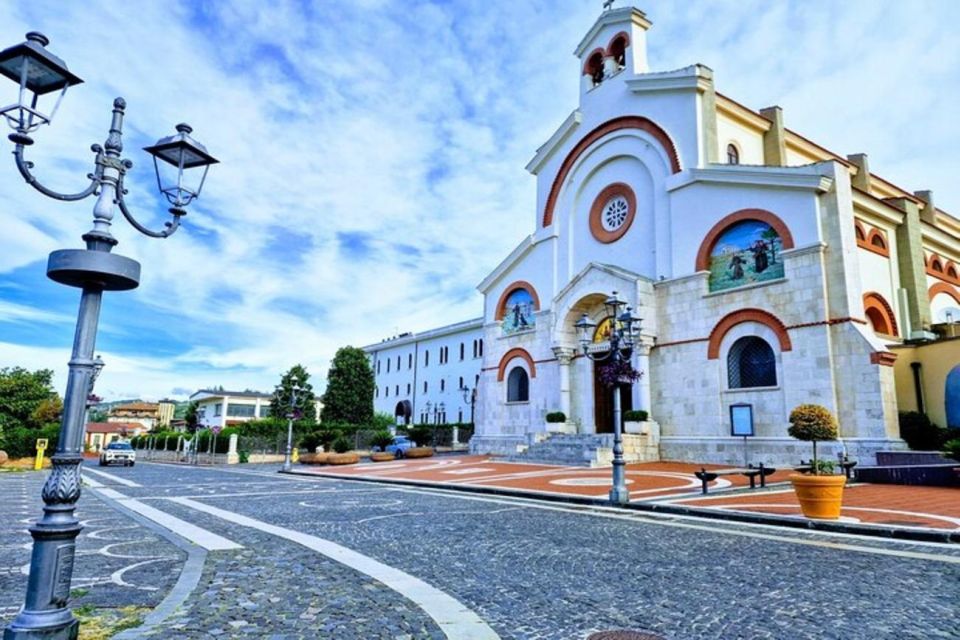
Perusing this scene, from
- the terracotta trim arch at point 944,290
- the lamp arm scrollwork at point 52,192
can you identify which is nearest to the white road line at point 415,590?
the lamp arm scrollwork at point 52,192

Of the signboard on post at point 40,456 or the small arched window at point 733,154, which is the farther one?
the signboard on post at point 40,456

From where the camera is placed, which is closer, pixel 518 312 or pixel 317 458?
pixel 317 458

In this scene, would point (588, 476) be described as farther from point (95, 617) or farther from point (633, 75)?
point (633, 75)

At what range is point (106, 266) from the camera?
4168 mm

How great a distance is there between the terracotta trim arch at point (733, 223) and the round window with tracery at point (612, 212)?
4688 millimetres

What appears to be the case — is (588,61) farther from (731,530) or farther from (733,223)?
(731,530)

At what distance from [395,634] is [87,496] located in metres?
15.3

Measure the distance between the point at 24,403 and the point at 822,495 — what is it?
56.0 metres

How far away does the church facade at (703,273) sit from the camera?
19.5 m

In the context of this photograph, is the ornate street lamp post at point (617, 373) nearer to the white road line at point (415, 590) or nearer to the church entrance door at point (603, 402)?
the white road line at point (415, 590)

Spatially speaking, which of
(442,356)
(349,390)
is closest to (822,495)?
(349,390)

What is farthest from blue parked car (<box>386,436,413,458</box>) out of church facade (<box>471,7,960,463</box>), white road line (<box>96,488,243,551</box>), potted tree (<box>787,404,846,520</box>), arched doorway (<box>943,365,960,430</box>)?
potted tree (<box>787,404,846,520</box>)

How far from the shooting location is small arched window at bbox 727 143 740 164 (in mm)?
26625

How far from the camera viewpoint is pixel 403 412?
5928 cm
